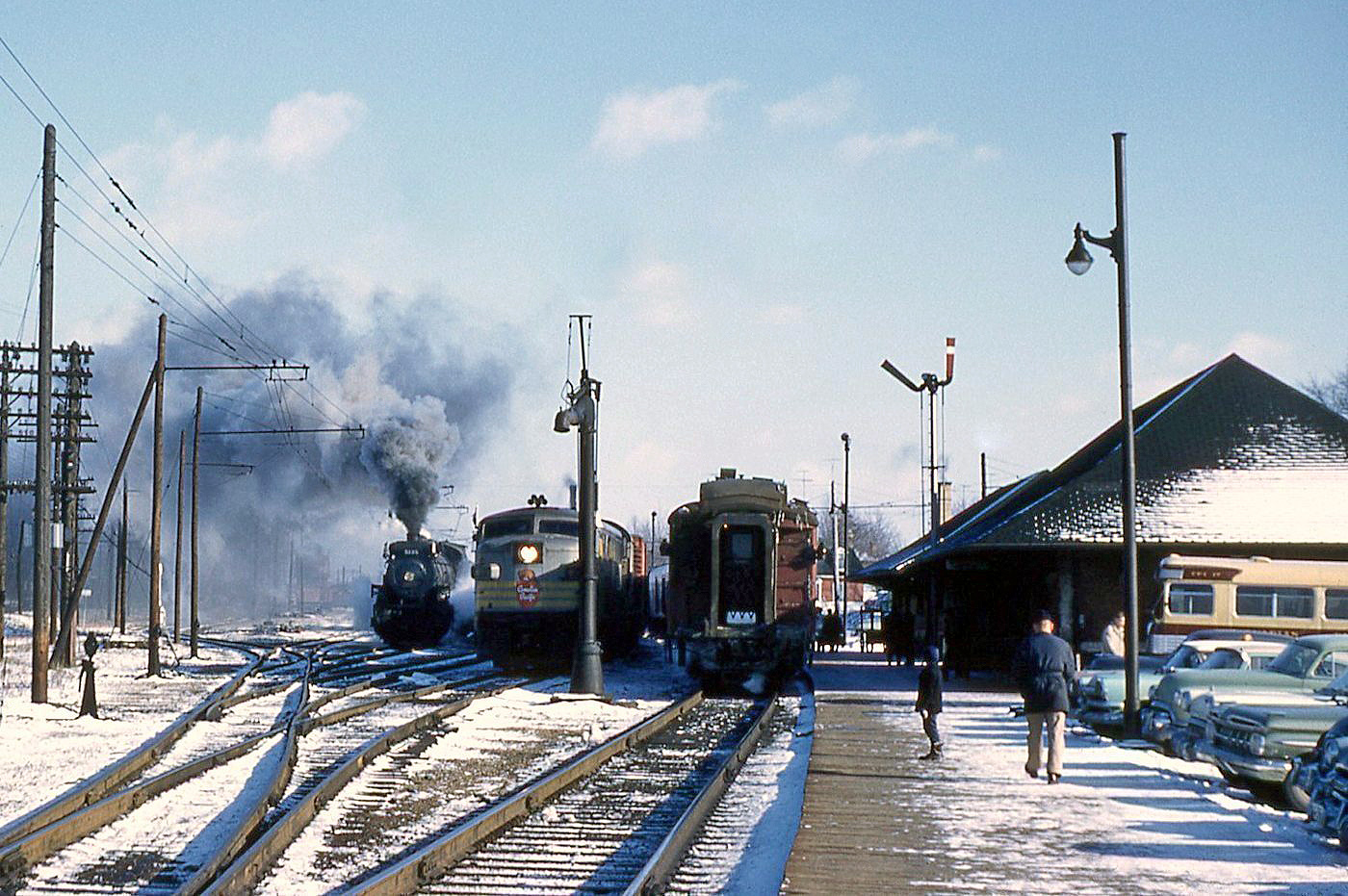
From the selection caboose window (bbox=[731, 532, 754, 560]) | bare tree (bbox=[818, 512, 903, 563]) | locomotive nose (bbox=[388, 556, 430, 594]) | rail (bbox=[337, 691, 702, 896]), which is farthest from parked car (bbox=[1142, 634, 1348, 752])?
bare tree (bbox=[818, 512, 903, 563])

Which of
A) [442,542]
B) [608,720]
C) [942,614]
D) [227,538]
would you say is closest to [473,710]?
[608,720]

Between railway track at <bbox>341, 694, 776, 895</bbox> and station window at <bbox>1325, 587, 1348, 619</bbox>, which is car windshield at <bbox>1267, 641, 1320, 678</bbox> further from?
station window at <bbox>1325, 587, 1348, 619</bbox>

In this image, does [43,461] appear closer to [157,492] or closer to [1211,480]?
[157,492]

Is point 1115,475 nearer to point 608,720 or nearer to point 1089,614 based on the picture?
point 1089,614

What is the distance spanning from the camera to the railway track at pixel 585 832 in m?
9.55

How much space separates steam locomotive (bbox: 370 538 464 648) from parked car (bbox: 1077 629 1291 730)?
2432 centimetres

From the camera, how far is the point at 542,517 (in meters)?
32.8

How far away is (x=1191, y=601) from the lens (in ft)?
86.8

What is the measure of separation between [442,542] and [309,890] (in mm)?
36182

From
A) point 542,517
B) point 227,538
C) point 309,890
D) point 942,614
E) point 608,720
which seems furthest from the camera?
point 227,538

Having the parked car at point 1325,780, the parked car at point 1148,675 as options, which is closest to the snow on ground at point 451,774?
the parked car at point 1148,675

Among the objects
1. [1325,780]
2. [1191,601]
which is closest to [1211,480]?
[1191,601]

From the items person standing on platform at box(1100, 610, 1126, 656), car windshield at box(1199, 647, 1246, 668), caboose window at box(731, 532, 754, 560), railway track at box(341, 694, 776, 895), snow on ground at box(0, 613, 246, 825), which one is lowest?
snow on ground at box(0, 613, 246, 825)

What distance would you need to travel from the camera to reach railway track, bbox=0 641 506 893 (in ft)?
32.3
